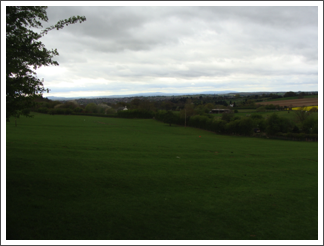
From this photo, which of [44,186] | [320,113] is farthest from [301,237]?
[44,186]

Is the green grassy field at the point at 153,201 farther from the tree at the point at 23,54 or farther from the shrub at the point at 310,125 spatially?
the shrub at the point at 310,125

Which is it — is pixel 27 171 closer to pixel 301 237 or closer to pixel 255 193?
pixel 255 193

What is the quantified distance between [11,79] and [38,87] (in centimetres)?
139

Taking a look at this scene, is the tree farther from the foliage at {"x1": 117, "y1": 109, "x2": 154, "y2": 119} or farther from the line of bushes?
the foliage at {"x1": 117, "y1": 109, "x2": 154, "y2": 119}

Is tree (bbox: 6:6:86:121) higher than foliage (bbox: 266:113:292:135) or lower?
higher

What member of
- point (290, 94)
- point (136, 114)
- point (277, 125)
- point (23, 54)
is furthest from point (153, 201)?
point (290, 94)

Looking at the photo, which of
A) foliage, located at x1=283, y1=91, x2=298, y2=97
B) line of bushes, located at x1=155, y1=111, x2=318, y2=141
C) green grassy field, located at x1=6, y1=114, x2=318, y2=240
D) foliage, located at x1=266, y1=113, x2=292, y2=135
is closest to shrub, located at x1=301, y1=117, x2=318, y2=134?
line of bushes, located at x1=155, y1=111, x2=318, y2=141

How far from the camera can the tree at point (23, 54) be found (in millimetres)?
9141

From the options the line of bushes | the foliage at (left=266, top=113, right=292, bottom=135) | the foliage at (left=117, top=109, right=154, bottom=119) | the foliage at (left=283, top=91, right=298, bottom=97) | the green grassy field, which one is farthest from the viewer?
the foliage at (left=283, top=91, right=298, bottom=97)

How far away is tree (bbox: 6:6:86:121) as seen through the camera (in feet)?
30.0

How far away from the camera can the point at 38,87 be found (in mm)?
10812

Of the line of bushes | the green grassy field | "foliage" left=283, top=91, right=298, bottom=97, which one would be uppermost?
"foliage" left=283, top=91, right=298, bottom=97

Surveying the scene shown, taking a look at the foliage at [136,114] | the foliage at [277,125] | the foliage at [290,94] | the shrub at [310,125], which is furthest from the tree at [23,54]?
the foliage at [290,94]

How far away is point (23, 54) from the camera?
9.85m
